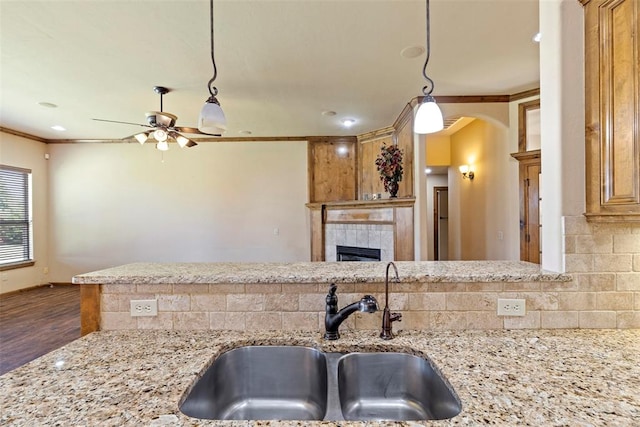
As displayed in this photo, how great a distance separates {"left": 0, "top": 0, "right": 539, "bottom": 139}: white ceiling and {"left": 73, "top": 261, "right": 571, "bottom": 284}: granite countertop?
5.71 feet

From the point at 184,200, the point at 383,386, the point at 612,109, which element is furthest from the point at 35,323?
the point at 612,109

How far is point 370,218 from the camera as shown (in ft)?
14.0

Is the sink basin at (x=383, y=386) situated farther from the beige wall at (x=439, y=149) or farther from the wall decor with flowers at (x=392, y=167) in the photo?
the beige wall at (x=439, y=149)

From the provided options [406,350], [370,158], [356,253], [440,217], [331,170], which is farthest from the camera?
[440,217]

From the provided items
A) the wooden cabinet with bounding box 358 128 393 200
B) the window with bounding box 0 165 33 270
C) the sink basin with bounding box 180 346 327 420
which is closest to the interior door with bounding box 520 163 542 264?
the wooden cabinet with bounding box 358 128 393 200

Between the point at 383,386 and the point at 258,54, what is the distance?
2.63 m

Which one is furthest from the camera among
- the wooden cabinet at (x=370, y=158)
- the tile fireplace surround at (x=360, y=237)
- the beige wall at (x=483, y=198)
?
the wooden cabinet at (x=370, y=158)

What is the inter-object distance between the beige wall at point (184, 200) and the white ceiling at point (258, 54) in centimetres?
138

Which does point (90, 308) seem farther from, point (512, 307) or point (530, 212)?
point (530, 212)

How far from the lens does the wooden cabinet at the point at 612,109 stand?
106cm

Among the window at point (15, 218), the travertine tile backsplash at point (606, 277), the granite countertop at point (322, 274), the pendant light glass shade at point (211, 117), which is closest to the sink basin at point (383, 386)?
the granite countertop at point (322, 274)

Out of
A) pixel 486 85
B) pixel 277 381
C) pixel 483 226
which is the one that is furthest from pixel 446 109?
pixel 277 381

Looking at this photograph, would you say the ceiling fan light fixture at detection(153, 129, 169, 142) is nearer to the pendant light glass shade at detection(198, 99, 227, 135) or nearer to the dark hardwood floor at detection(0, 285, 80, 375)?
the pendant light glass shade at detection(198, 99, 227, 135)

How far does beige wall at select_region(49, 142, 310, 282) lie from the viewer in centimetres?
536
